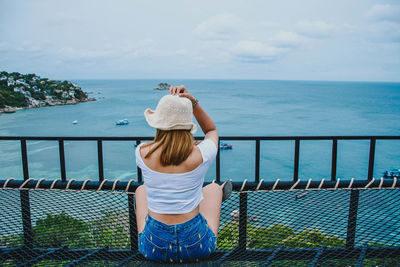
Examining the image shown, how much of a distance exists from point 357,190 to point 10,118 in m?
81.2

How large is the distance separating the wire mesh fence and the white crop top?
300 mm

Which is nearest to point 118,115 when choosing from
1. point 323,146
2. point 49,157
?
point 49,157

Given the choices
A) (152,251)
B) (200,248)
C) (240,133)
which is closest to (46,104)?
(240,133)

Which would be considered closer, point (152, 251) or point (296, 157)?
point (152, 251)

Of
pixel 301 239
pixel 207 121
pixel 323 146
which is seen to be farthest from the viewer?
pixel 323 146

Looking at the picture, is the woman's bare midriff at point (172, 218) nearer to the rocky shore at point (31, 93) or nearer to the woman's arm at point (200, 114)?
the woman's arm at point (200, 114)

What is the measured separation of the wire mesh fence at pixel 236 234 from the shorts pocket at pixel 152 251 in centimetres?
7

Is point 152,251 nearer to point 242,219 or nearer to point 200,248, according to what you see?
point 200,248

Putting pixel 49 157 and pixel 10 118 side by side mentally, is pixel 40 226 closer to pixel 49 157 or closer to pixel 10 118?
pixel 49 157

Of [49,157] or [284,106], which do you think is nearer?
[49,157]

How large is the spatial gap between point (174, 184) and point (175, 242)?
290 millimetres

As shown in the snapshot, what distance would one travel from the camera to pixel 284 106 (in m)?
87.9

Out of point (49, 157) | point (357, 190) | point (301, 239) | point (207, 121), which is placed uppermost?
point (207, 121)

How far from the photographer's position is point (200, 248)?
150cm
